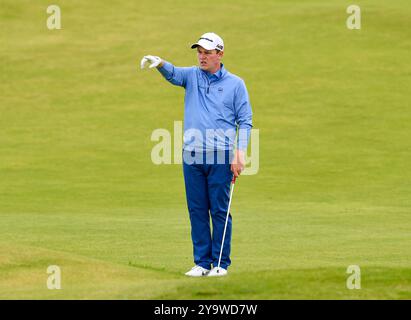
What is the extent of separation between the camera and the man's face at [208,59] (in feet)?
35.0

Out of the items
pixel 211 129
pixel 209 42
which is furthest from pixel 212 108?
pixel 209 42

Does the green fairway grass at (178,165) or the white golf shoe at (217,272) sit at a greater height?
the green fairway grass at (178,165)

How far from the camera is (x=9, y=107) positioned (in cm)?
3136

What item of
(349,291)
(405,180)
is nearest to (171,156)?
(405,180)

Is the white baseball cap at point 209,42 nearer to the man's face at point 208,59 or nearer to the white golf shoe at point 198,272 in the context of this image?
the man's face at point 208,59

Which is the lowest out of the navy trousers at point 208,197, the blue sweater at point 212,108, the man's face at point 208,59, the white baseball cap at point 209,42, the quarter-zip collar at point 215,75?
the navy trousers at point 208,197

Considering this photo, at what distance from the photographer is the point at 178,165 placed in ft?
87.9

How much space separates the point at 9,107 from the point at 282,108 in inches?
290

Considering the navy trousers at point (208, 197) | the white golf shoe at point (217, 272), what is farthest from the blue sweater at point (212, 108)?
the white golf shoe at point (217, 272)

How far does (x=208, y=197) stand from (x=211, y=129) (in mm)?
692

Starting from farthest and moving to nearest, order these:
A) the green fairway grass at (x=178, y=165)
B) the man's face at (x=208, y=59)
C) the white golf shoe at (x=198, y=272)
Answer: the white golf shoe at (x=198, y=272)
the man's face at (x=208, y=59)
the green fairway grass at (x=178, y=165)
